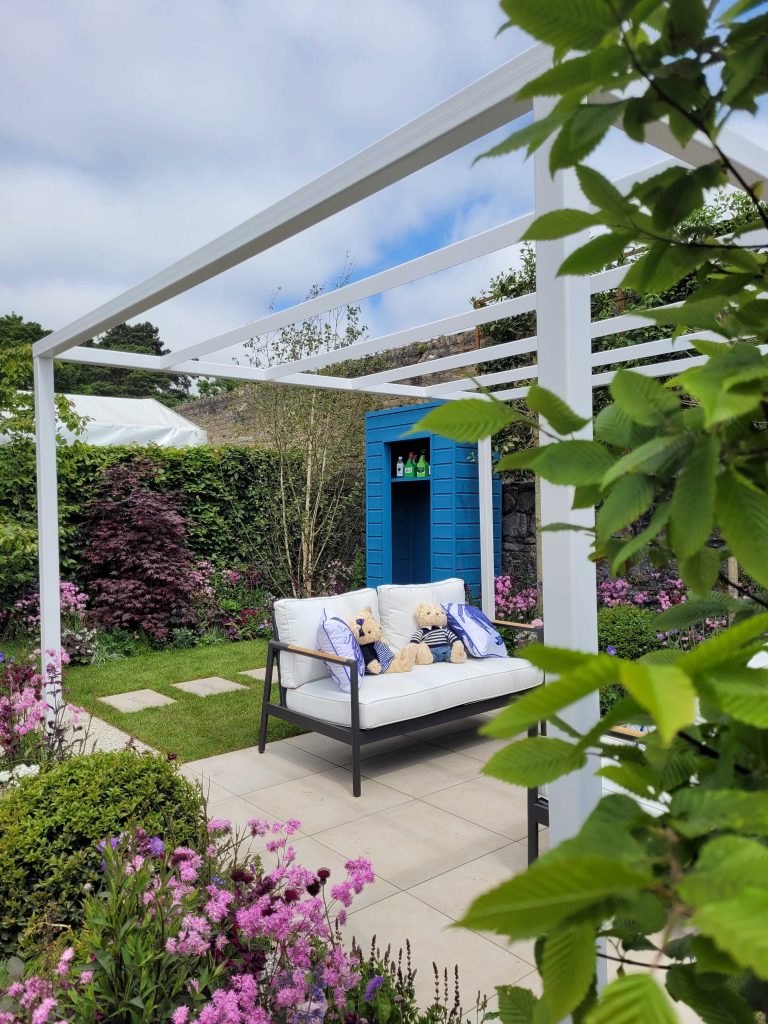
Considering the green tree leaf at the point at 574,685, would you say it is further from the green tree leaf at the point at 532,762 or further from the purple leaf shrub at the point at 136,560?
the purple leaf shrub at the point at 136,560

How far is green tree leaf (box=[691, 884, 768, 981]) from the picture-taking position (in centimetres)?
25

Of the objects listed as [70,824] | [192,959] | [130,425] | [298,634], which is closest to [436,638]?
[298,634]

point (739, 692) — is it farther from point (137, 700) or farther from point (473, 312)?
point (137, 700)

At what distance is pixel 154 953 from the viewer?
5.60 ft

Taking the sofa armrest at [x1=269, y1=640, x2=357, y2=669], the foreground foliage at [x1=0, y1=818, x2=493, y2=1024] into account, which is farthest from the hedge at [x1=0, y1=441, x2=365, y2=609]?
the foreground foliage at [x1=0, y1=818, x2=493, y2=1024]

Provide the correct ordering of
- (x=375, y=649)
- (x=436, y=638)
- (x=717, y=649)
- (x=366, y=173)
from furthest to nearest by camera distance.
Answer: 1. (x=436, y=638)
2. (x=375, y=649)
3. (x=366, y=173)
4. (x=717, y=649)

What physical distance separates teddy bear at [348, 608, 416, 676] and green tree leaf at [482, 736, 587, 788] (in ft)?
14.1

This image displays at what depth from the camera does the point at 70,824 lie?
248 cm

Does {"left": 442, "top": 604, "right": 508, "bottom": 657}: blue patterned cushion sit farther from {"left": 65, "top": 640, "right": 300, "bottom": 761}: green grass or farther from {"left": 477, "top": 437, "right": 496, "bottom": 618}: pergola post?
{"left": 477, "top": 437, "right": 496, "bottom": 618}: pergola post

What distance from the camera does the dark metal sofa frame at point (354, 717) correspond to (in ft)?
13.2

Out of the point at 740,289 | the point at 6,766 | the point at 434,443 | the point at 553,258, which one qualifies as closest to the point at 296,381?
the point at 434,443

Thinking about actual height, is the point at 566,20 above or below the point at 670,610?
above

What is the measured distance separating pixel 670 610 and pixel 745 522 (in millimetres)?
290

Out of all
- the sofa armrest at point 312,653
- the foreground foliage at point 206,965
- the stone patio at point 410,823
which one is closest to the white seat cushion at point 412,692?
the sofa armrest at point 312,653
